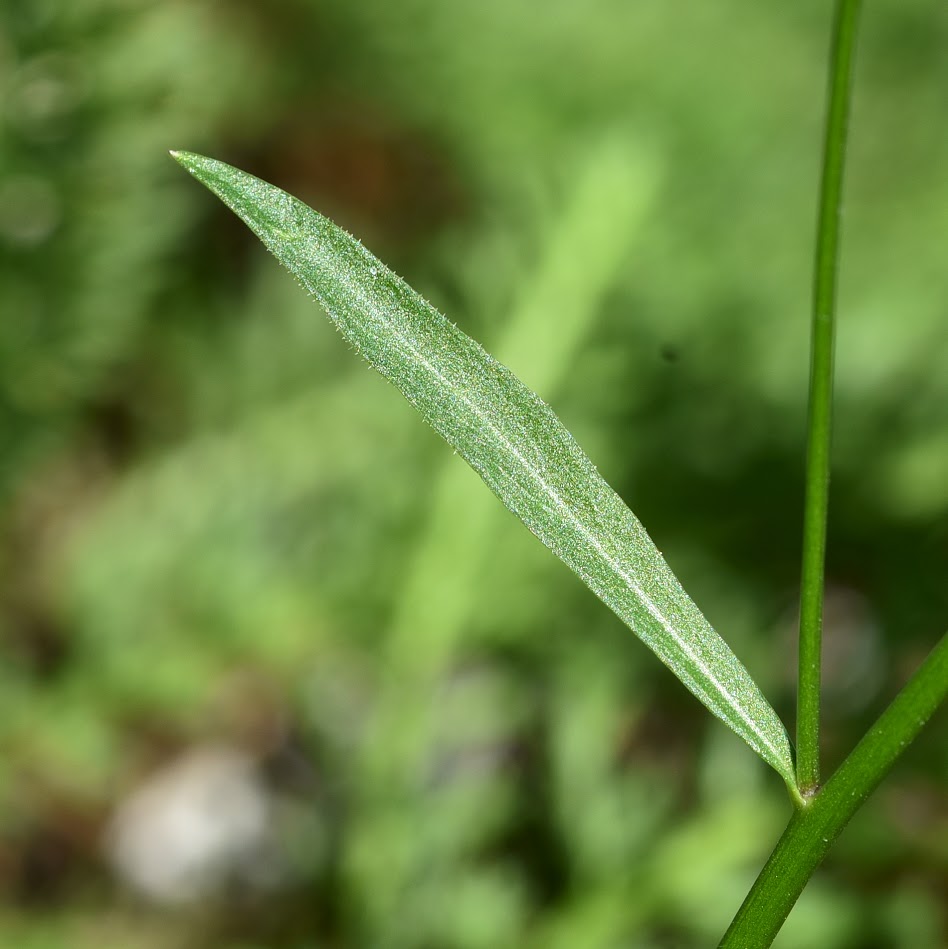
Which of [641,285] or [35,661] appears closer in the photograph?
[641,285]

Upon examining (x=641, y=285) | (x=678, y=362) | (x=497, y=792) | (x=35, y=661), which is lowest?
(x=497, y=792)

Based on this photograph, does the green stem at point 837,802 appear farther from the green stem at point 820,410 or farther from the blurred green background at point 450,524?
the blurred green background at point 450,524

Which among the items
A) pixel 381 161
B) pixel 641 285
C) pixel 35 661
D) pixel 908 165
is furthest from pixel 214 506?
pixel 908 165

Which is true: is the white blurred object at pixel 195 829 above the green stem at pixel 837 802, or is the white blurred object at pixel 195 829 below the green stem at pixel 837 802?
below

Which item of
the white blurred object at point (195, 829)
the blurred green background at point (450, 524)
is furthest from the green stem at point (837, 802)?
the white blurred object at point (195, 829)

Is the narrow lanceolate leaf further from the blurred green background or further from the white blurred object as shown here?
the white blurred object

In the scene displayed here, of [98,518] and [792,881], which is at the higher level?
[98,518]

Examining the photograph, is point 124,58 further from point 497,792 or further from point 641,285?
point 497,792
